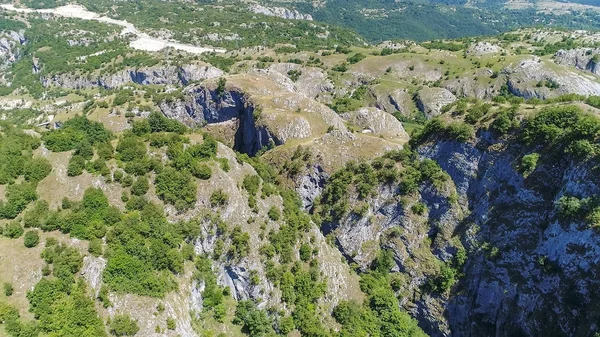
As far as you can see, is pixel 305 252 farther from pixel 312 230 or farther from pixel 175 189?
Result: pixel 175 189

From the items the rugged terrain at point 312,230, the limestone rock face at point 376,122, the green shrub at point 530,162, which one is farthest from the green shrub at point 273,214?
the limestone rock face at point 376,122

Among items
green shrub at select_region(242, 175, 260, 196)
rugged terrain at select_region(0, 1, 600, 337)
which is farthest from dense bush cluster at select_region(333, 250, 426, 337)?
green shrub at select_region(242, 175, 260, 196)

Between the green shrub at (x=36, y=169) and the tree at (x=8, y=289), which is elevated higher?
the green shrub at (x=36, y=169)

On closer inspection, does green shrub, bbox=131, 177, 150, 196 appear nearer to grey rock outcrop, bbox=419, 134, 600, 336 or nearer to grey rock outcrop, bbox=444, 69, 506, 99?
grey rock outcrop, bbox=419, 134, 600, 336

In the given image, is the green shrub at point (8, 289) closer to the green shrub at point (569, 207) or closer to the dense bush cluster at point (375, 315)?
the dense bush cluster at point (375, 315)

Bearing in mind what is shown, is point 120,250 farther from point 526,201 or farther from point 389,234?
point 526,201

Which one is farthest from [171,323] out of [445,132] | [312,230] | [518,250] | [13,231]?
[445,132]
